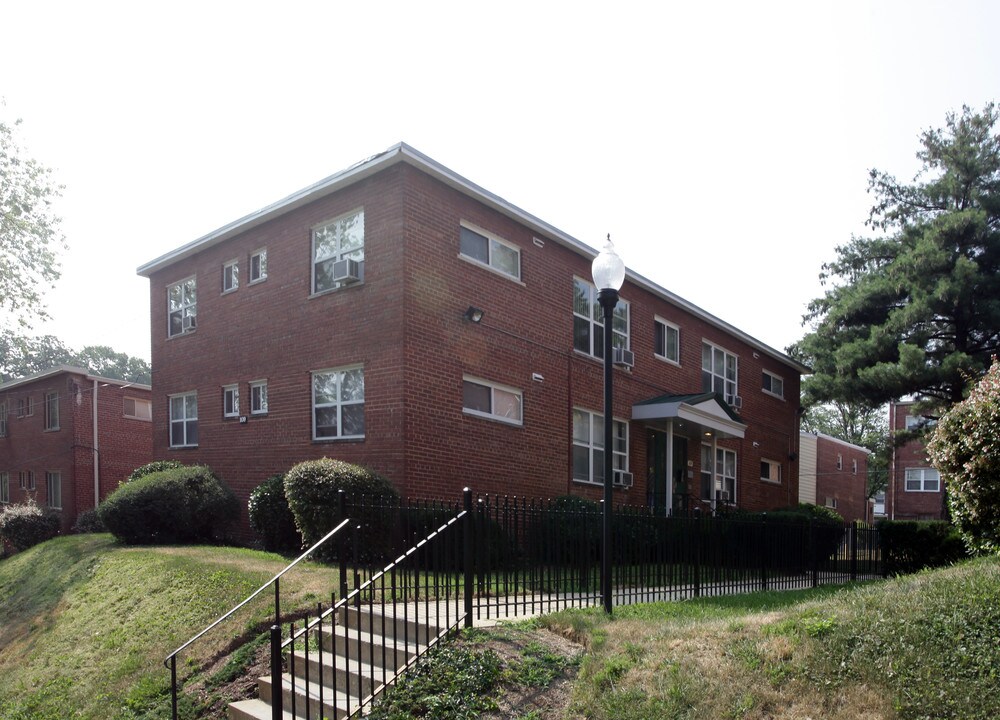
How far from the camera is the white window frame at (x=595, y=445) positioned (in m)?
17.9

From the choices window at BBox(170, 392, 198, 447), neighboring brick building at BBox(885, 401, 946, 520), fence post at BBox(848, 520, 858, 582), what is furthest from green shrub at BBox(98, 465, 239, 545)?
neighboring brick building at BBox(885, 401, 946, 520)

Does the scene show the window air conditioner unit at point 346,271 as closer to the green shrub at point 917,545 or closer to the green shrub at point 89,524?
the green shrub at point 89,524

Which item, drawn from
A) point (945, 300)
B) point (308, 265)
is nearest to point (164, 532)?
point (308, 265)

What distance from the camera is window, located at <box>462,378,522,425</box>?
15.2m

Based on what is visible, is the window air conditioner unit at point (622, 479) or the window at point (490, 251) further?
the window air conditioner unit at point (622, 479)

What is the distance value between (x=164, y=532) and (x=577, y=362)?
8.75 meters

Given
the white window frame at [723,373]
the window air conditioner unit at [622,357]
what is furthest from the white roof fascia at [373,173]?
the white window frame at [723,373]

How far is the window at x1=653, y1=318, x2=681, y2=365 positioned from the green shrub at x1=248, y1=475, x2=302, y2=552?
34.2 feet

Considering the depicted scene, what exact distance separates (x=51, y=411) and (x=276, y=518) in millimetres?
16291

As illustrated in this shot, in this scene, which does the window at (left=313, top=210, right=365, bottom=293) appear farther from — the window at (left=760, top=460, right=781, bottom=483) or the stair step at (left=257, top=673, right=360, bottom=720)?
the window at (left=760, top=460, right=781, bottom=483)

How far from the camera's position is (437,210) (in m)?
14.7

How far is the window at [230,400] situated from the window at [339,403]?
280 cm

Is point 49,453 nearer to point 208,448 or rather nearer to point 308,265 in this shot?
point 208,448

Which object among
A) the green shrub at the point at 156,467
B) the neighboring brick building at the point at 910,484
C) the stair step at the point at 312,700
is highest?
the green shrub at the point at 156,467
